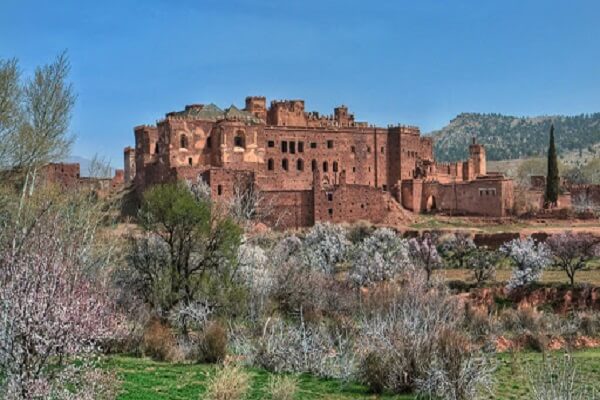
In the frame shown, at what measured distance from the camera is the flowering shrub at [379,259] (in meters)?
36.8

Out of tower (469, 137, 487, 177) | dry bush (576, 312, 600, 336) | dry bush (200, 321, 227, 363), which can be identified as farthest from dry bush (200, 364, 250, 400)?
tower (469, 137, 487, 177)

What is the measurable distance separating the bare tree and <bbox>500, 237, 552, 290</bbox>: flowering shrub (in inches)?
22.5

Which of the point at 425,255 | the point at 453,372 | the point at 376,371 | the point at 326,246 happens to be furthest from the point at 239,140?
the point at 453,372

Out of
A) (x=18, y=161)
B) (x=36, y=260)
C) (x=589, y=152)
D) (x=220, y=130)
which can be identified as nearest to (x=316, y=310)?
(x=18, y=161)

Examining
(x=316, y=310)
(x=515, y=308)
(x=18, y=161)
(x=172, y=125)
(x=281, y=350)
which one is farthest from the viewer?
(x=172, y=125)

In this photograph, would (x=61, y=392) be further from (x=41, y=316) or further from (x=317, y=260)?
(x=317, y=260)

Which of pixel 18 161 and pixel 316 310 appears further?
pixel 316 310

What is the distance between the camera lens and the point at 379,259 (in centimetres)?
3778

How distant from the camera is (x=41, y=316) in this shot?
10.5 m

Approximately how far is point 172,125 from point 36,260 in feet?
145

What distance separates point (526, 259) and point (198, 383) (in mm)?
25086

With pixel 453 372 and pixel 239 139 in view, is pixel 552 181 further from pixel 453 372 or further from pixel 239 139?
pixel 453 372

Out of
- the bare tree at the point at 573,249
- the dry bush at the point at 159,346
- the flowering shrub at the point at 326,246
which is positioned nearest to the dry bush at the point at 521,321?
the bare tree at the point at 573,249

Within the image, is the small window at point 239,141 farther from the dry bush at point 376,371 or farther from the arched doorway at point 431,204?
the dry bush at point 376,371
